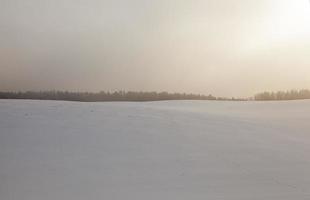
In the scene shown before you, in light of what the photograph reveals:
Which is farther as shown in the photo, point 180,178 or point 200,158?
point 200,158

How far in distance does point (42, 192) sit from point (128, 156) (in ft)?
5.94

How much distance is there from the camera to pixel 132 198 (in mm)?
4863

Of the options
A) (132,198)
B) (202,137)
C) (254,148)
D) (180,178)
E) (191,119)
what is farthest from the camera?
(191,119)

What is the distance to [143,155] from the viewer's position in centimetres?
674

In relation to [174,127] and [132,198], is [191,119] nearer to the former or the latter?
[174,127]

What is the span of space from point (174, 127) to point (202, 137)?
2.69 ft

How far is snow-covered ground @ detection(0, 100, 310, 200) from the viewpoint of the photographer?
519 centimetres

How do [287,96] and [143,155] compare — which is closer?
[143,155]

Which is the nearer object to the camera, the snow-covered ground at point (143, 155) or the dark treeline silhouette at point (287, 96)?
the snow-covered ground at point (143, 155)

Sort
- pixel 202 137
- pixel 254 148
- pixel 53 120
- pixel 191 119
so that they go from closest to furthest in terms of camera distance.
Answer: pixel 254 148
pixel 202 137
pixel 53 120
pixel 191 119

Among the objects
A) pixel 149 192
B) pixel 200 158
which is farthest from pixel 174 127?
pixel 149 192

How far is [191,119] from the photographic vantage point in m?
10.2

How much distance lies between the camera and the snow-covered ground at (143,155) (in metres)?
5.19

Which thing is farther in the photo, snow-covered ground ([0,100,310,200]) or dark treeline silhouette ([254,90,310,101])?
dark treeline silhouette ([254,90,310,101])
